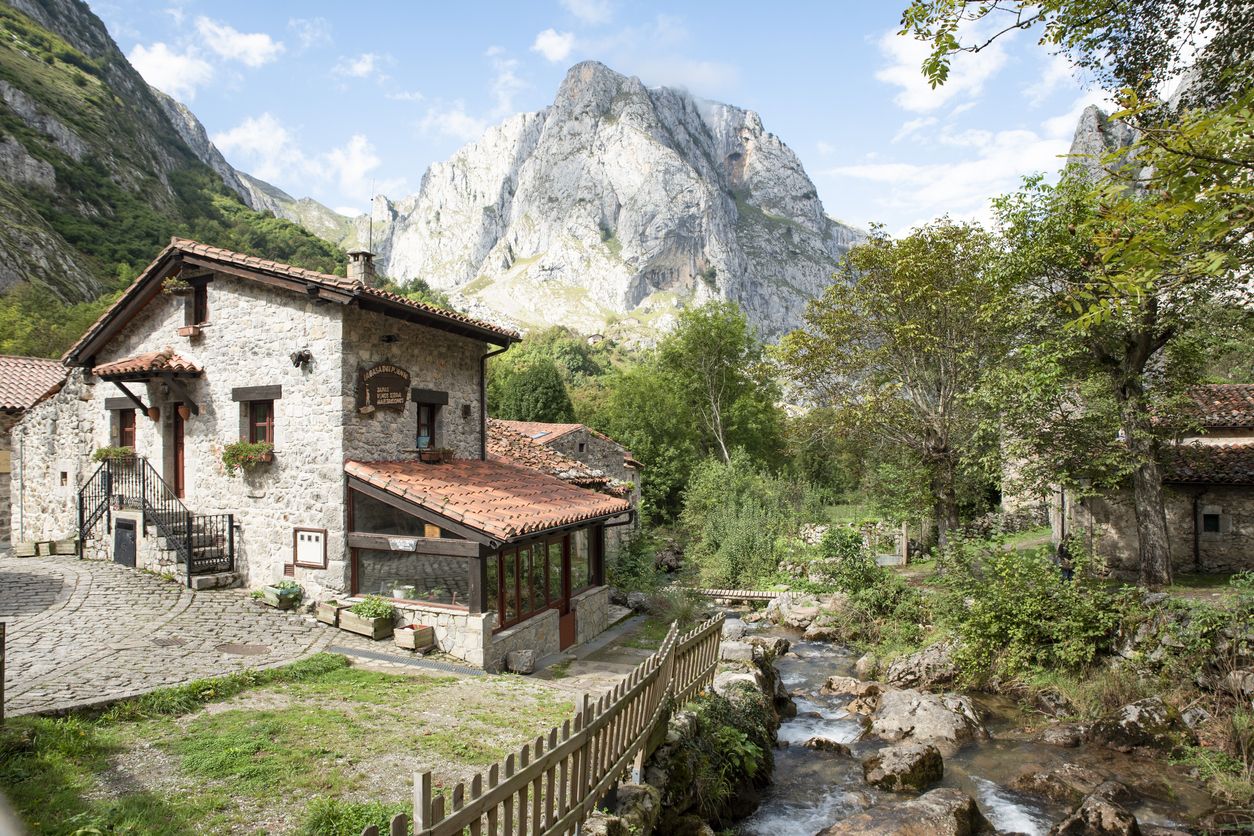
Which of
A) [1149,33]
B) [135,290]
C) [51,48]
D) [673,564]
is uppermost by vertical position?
[51,48]

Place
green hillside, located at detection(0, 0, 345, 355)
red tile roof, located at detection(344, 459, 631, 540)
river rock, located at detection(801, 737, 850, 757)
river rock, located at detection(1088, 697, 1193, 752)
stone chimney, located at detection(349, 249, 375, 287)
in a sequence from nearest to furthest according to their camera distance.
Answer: river rock, located at detection(1088, 697, 1193, 752) < river rock, located at detection(801, 737, 850, 757) < red tile roof, located at detection(344, 459, 631, 540) < stone chimney, located at detection(349, 249, 375, 287) < green hillside, located at detection(0, 0, 345, 355)

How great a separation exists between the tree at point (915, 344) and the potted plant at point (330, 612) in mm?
13905

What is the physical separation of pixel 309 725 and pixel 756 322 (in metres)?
128

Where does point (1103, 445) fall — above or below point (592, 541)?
above

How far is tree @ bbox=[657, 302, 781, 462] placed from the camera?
125 feet

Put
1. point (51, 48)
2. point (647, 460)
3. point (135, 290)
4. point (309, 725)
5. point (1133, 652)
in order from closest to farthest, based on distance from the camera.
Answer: point (309, 725), point (1133, 652), point (135, 290), point (647, 460), point (51, 48)

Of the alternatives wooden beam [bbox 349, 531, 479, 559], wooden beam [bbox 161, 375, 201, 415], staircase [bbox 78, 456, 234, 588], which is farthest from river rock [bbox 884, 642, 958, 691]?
wooden beam [bbox 161, 375, 201, 415]

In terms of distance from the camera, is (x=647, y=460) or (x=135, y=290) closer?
(x=135, y=290)

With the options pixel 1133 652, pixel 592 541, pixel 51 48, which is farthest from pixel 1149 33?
pixel 51 48

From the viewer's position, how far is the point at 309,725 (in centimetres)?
754

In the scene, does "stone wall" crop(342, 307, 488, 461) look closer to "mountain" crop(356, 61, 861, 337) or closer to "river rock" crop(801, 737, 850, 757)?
"river rock" crop(801, 737, 850, 757)

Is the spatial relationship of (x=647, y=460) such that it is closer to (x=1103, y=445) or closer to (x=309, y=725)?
(x=1103, y=445)

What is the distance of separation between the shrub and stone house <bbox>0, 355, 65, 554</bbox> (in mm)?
10717

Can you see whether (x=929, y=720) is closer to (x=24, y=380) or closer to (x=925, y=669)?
(x=925, y=669)
